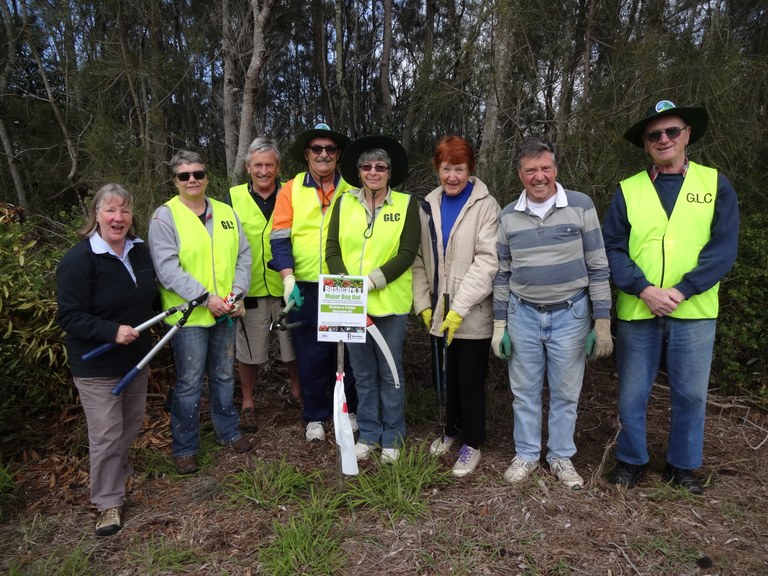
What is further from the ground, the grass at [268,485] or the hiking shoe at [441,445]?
the hiking shoe at [441,445]

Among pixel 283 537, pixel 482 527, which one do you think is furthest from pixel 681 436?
pixel 283 537

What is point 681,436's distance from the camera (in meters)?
3.31

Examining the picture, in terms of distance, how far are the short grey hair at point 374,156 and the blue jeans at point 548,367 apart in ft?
3.90

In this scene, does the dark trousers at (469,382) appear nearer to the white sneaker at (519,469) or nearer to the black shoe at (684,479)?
the white sneaker at (519,469)

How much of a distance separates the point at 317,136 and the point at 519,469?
2588 mm

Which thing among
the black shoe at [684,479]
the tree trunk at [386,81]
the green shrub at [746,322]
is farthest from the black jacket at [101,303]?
the tree trunk at [386,81]

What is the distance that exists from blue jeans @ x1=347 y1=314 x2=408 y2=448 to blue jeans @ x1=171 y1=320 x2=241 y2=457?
87 cm

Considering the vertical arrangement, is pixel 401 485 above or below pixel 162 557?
above

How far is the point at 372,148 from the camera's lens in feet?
11.5

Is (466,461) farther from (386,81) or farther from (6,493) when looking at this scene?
(386,81)

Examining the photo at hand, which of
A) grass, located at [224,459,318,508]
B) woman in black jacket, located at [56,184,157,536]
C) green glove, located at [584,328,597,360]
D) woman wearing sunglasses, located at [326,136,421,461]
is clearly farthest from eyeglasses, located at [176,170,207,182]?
green glove, located at [584,328,597,360]

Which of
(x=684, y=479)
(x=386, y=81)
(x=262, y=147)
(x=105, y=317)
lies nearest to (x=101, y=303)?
(x=105, y=317)

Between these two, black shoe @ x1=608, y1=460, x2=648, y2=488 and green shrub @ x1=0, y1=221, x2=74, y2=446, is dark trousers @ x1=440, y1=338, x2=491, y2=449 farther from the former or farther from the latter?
green shrub @ x1=0, y1=221, x2=74, y2=446

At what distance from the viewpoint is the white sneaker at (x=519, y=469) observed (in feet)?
11.2
